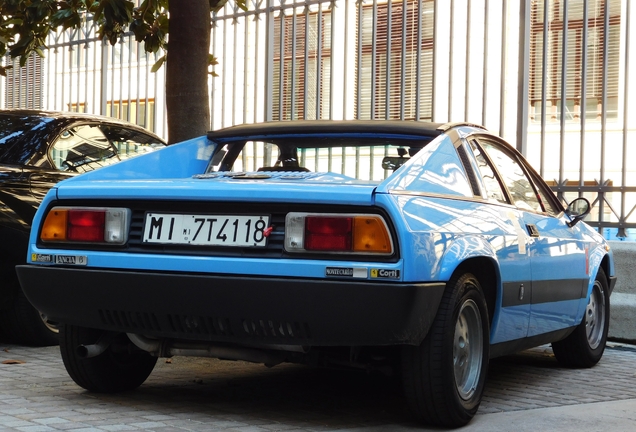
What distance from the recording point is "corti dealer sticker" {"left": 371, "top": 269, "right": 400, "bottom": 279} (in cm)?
405

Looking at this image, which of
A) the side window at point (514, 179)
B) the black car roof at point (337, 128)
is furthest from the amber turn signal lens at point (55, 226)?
the side window at point (514, 179)

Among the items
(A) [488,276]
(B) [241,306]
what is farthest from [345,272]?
(A) [488,276]

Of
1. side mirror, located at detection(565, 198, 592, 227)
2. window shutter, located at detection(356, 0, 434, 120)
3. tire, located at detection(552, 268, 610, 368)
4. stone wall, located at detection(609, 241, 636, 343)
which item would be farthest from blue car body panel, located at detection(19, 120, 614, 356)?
window shutter, located at detection(356, 0, 434, 120)

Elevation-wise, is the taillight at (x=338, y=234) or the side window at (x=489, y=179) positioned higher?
the side window at (x=489, y=179)

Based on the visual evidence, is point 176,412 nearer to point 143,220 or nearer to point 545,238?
point 143,220

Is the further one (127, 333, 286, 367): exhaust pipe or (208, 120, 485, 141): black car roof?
(208, 120, 485, 141): black car roof

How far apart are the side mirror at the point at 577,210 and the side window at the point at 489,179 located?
3.50ft

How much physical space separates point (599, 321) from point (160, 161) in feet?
10.6

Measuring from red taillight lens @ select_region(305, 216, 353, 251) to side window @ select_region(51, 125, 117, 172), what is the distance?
3425 mm

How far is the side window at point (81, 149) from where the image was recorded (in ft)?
23.5

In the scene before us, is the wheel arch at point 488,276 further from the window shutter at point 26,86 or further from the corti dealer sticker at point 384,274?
the window shutter at point 26,86

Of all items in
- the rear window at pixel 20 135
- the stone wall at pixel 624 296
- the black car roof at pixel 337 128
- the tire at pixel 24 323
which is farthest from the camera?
the stone wall at pixel 624 296

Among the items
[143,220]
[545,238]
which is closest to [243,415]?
[143,220]

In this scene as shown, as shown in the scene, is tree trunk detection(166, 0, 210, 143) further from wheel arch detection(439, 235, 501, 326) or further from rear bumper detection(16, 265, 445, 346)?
wheel arch detection(439, 235, 501, 326)
